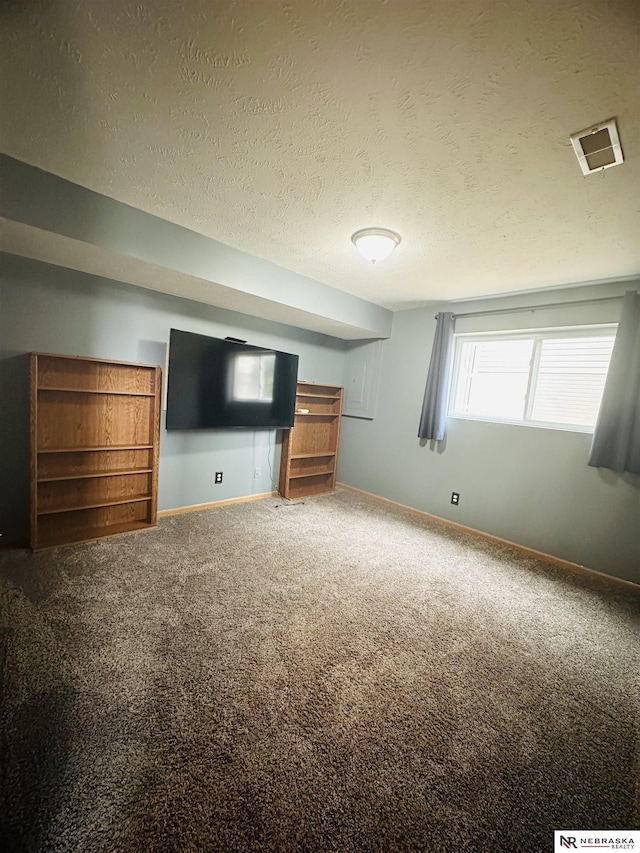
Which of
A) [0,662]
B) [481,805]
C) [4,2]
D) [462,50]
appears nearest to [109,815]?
[0,662]

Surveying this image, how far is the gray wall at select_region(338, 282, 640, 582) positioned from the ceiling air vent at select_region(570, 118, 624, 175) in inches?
66.1

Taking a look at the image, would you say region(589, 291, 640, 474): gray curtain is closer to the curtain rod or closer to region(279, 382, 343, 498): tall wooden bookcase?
the curtain rod

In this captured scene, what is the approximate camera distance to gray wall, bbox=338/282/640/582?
8.67ft

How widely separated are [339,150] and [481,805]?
258 cm

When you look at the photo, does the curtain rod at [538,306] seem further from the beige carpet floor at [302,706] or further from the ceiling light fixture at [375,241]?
the beige carpet floor at [302,706]

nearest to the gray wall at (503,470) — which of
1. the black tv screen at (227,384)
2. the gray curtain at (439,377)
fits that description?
the gray curtain at (439,377)

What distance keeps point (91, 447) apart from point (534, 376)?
401 cm

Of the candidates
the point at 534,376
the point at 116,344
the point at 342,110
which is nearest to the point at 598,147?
the point at 342,110

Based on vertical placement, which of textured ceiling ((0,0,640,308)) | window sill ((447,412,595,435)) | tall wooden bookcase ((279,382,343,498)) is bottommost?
tall wooden bookcase ((279,382,343,498))

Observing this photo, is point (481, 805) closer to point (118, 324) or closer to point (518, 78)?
point (518, 78)

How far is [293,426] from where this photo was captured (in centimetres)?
390

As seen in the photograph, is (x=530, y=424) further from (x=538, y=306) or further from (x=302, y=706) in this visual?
(x=302, y=706)

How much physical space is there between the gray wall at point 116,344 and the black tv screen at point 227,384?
0.25m

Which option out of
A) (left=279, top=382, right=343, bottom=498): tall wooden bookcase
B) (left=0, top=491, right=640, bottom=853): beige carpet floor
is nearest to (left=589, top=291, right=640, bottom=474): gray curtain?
(left=0, top=491, right=640, bottom=853): beige carpet floor
